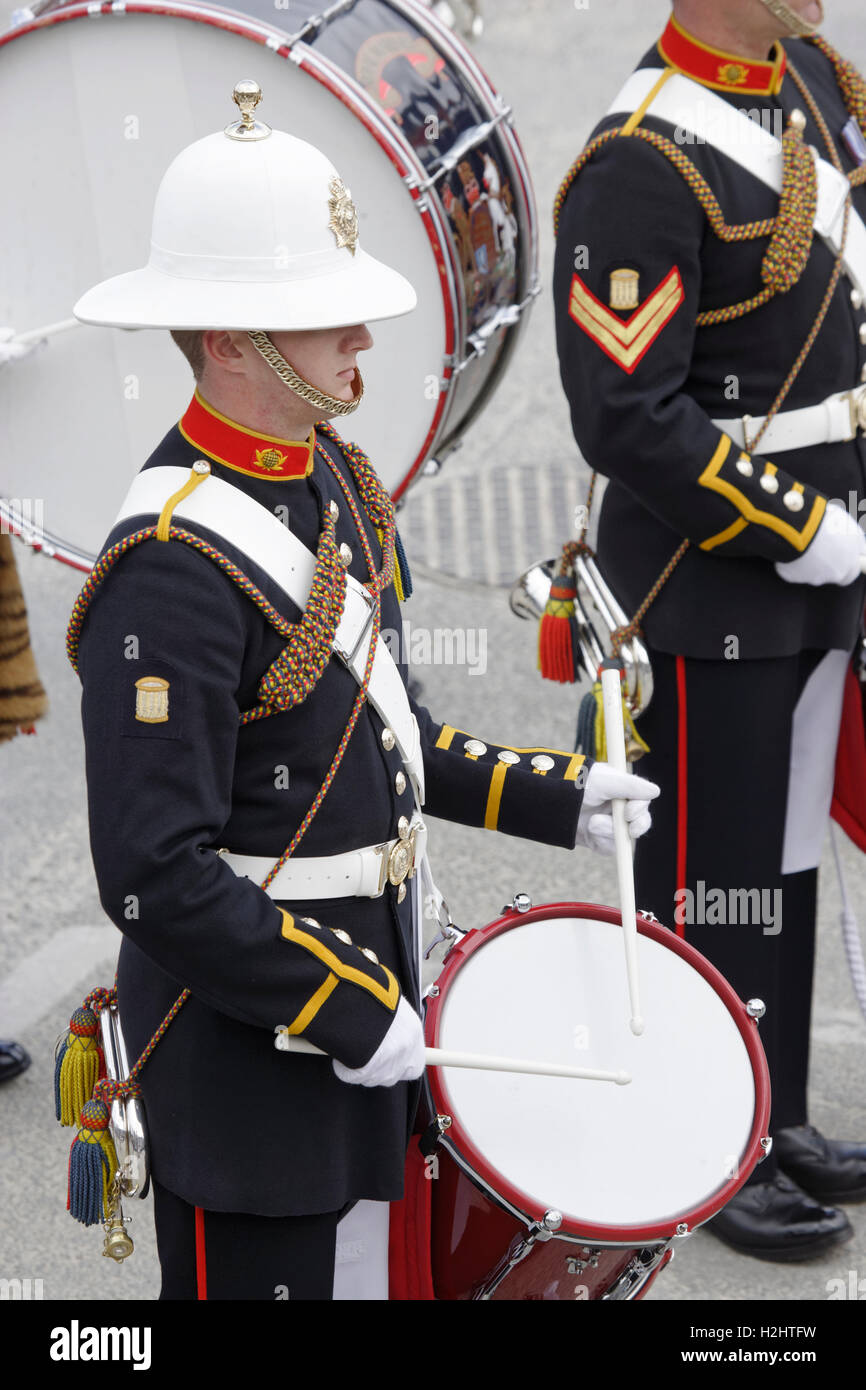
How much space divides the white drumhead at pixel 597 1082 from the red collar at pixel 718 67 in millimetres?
1394

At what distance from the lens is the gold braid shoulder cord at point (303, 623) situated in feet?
6.48

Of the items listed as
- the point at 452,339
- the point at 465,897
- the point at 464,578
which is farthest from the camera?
the point at 464,578

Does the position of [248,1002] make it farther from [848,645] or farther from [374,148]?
[374,148]

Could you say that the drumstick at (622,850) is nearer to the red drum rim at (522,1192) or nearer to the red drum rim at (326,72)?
the red drum rim at (522,1192)

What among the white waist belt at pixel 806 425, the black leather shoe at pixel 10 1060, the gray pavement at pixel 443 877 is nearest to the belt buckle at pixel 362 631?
the gray pavement at pixel 443 877

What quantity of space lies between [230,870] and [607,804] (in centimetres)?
70

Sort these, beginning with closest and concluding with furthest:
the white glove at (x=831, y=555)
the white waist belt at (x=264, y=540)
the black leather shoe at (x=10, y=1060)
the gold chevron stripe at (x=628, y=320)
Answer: the white waist belt at (x=264, y=540) < the gold chevron stripe at (x=628, y=320) < the white glove at (x=831, y=555) < the black leather shoe at (x=10, y=1060)

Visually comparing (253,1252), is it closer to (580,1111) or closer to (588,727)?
(580,1111)

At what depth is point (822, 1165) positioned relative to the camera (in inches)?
129

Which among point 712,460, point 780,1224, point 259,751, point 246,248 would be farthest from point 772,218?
point 780,1224

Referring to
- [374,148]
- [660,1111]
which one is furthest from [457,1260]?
[374,148]

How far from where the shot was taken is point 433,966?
395cm

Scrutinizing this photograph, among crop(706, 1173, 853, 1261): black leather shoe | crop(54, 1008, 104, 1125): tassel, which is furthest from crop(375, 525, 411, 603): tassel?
crop(706, 1173, 853, 1261): black leather shoe

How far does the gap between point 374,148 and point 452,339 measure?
0.36 m
